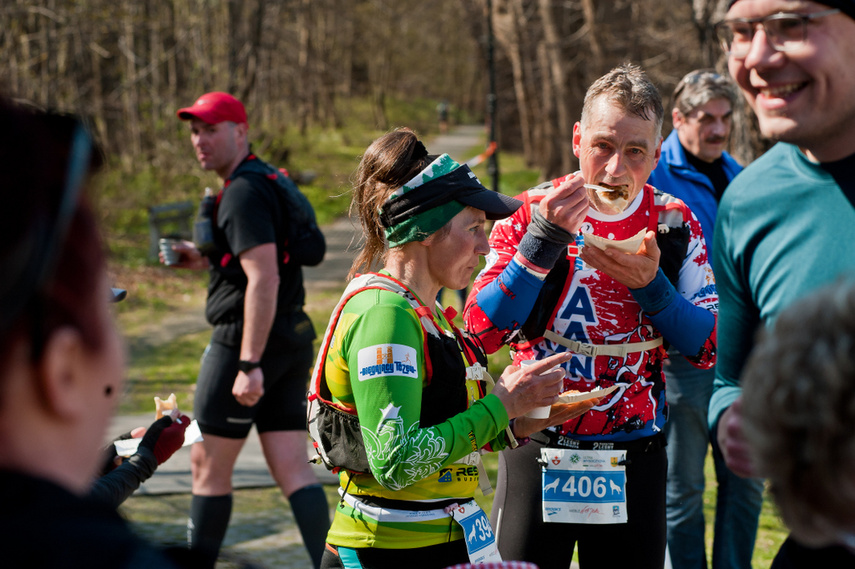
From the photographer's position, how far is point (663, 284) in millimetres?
2648

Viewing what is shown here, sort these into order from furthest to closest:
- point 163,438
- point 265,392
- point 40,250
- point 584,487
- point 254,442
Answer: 1. point 254,442
2. point 265,392
3. point 584,487
4. point 163,438
5. point 40,250

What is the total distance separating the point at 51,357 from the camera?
98 cm

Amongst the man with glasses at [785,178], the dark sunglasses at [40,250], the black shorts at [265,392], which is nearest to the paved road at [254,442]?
the dark sunglasses at [40,250]

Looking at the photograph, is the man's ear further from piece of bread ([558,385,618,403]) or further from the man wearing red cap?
the man wearing red cap

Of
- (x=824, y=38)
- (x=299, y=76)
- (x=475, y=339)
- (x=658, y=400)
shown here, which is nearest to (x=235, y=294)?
(x=475, y=339)

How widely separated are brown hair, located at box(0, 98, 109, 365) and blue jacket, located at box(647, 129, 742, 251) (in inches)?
139

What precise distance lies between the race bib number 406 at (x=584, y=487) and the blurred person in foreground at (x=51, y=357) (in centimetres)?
186

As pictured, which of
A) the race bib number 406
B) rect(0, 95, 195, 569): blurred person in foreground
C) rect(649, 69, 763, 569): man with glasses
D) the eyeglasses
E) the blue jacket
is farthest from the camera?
the blue jacket

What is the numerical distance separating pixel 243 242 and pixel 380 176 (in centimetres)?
161

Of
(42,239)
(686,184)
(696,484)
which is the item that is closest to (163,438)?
(42,239)

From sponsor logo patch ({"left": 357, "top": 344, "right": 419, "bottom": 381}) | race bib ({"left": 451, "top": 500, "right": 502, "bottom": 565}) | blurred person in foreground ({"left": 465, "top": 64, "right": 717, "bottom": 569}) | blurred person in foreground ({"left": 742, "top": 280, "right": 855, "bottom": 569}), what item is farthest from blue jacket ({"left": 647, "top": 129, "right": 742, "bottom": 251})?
blurred person in foreground ({"left": 742, "top": 280, "right": 855, "bottom": 569})

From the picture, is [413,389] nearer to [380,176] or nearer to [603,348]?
[380,176]

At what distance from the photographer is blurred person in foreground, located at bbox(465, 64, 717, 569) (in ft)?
8.95

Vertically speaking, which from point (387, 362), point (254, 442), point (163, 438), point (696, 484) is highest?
point (387, 362)
